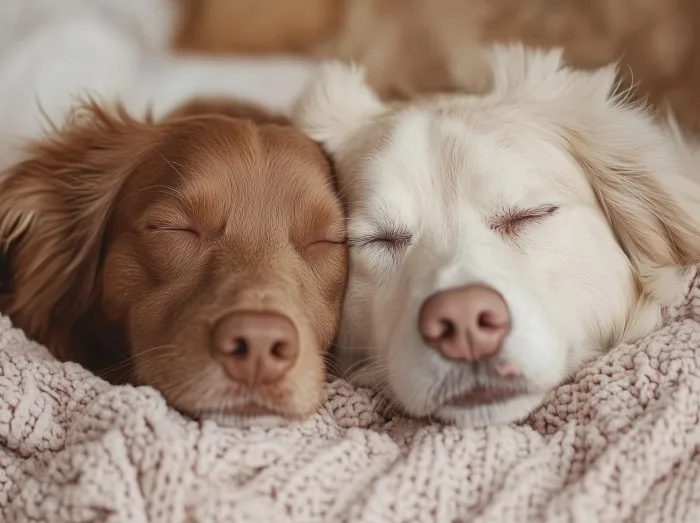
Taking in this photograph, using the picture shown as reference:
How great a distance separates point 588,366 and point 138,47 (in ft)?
7.02

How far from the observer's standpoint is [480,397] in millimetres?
1483

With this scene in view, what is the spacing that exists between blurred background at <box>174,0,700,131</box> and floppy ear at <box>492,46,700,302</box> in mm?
172

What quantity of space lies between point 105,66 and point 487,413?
6.44 feet

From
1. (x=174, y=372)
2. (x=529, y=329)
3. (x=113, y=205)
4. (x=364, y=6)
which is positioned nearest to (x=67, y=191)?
(x=113, y=205)

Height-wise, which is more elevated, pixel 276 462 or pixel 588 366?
pixel 588 366

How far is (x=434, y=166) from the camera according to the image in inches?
70.6

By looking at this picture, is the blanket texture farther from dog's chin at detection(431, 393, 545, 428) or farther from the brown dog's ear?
the brown dog's ear

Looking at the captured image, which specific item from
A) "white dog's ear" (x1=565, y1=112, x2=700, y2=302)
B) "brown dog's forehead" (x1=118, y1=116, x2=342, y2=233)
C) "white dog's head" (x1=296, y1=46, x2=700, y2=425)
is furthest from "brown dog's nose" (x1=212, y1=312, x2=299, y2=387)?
"white dog's ear" (x1=565, y1=112, x2=700, y2=302)

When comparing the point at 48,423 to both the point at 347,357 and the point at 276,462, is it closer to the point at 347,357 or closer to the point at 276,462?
the point at 276,462

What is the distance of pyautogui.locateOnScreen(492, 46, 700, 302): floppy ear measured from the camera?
1847 millimetres

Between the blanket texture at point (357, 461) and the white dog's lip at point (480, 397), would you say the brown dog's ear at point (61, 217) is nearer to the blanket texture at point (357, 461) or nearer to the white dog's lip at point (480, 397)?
the blanket texture at point (357, 461)

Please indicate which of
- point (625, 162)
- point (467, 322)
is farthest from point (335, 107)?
point (467, 322)

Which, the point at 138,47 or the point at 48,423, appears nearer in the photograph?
the point at 48,423

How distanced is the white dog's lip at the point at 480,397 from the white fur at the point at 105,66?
1.58 metres
